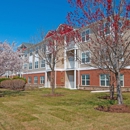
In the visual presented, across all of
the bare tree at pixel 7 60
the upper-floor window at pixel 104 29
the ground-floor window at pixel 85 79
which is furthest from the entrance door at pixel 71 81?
the upper-floor window at pixel 104 29

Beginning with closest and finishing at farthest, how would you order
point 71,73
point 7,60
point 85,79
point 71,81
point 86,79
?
point 7,60
point 86,79
point 85,79
point 71,81
point 71,73

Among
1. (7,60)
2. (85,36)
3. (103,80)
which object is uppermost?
(85,36)

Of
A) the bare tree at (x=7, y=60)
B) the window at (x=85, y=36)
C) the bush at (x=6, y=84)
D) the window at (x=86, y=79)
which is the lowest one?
the bush at (x=6, y=84)

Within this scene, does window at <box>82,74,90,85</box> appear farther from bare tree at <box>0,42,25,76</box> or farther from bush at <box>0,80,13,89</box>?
bare tree at <box>0,42,25,76</box>

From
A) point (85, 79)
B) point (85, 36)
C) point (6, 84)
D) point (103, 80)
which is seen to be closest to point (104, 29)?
point (85, 36)

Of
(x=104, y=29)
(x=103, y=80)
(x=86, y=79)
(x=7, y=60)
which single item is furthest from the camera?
(x=86, y=79)

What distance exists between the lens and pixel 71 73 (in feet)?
99.2

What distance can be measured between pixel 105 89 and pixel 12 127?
18.1 meters

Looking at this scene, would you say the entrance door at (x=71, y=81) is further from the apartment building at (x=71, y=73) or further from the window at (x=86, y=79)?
the window at (x=86, y=79)

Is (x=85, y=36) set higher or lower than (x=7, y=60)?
higher

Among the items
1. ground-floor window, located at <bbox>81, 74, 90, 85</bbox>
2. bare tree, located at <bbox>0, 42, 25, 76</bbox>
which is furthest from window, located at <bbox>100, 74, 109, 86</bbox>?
bare tree, located at <bbox>0, 42, 25, 76</bbox>

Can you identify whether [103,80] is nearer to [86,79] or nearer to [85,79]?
[86,79]

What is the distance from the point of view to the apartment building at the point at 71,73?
22.9 metres

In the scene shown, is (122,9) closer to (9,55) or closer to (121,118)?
(121,118)
